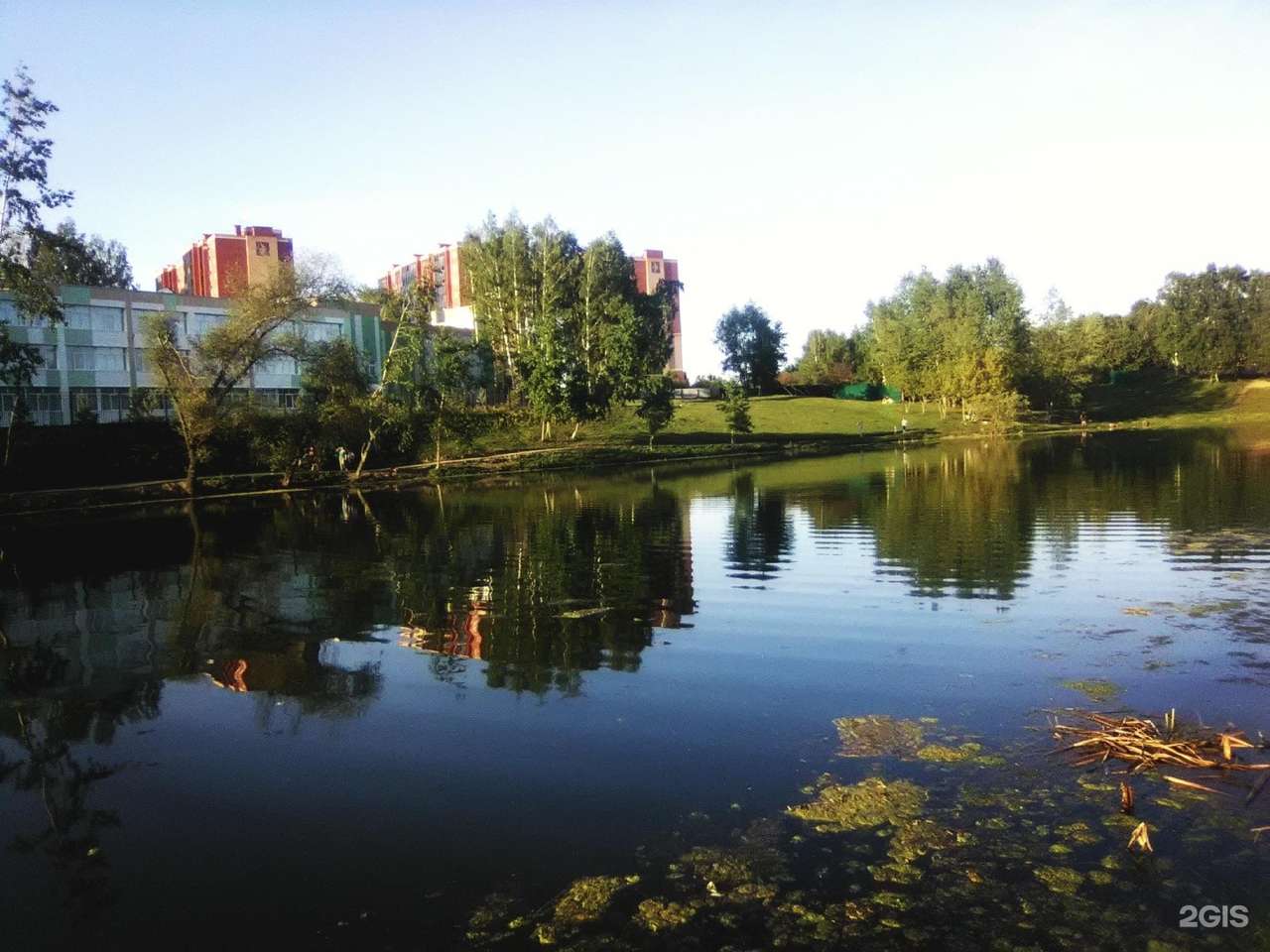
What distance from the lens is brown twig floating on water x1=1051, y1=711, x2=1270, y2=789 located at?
7512 mm

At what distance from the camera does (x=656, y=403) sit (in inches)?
2549

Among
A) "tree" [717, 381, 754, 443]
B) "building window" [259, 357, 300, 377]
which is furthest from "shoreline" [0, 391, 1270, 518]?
"building window" [259, 357, 300, 377]

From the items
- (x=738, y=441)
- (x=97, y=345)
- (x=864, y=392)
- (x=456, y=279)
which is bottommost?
(x=738, y=441)

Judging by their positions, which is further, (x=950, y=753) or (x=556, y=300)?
(x=556, y=300)

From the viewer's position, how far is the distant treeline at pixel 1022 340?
8650cm

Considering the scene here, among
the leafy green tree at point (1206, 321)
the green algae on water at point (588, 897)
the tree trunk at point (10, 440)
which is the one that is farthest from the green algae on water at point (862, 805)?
the leafy green tree at point (1206, 321)

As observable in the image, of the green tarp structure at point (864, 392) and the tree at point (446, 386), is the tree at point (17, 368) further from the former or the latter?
the green tarp structure at point (864, 392)

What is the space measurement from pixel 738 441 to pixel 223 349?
36465 mm

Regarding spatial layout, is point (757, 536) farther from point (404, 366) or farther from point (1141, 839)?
point (404, 366)

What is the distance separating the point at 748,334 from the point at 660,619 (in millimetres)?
96588

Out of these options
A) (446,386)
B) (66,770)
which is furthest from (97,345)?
(66,770)

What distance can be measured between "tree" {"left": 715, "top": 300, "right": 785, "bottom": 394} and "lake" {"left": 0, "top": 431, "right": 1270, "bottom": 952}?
87865mm

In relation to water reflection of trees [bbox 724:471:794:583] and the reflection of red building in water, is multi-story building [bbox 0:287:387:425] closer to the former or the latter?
water reflection of trees [bbox 724:471:794:583]

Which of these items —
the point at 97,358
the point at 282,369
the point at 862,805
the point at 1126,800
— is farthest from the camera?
the point at 282,369
